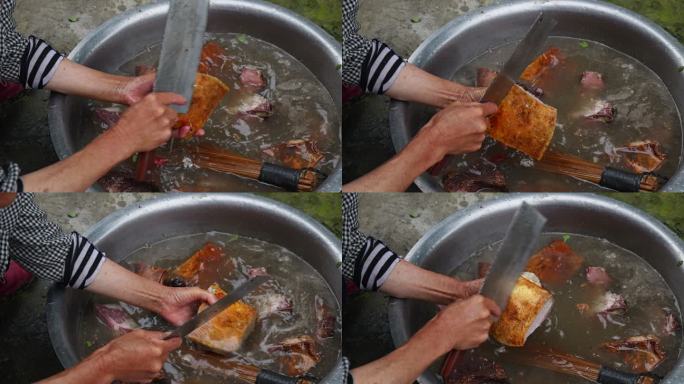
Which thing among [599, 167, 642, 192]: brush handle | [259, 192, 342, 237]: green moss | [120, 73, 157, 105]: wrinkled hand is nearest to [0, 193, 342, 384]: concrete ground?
[259, 192, 342, 237]: green moss

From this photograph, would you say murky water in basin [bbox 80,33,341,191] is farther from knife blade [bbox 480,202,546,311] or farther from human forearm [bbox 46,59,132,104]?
knife blade [bbox 480,202,546,311]

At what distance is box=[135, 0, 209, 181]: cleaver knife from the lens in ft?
7.09

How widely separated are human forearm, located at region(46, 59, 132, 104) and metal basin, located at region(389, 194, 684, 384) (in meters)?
0.81

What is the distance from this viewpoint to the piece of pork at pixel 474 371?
2.28 metres

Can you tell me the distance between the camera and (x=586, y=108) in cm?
239

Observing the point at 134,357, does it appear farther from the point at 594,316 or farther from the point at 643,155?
the point at 643,155

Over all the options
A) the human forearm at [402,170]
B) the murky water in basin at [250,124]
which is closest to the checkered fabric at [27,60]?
the murky water in basin at [250,124]

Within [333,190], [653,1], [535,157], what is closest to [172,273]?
[333,190]

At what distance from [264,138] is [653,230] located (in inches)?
40.3

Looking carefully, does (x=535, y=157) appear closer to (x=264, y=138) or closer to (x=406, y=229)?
(x=406, y=229)

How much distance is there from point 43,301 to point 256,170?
633 mm

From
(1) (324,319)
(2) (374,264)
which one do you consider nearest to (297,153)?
(2) (374,264)

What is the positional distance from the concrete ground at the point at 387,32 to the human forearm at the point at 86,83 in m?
0.55

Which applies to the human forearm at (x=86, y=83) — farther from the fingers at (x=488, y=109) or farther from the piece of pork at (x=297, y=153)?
the fingers at (x=488, y=109)
